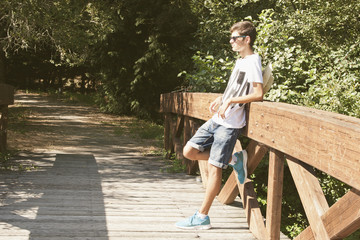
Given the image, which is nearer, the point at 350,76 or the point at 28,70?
the point at 350,76

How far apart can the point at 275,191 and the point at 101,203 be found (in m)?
2.07

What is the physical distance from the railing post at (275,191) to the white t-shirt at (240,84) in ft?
1.79

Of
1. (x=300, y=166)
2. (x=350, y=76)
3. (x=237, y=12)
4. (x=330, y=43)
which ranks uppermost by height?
(x=237, y=12)

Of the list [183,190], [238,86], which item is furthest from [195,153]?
[183,190]

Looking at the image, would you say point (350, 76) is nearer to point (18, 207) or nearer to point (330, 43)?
point (330, 43)

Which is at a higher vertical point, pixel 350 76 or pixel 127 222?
pixel 350 76

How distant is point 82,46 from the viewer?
13266mm

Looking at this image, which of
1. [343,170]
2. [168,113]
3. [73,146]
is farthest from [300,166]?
[73,146]

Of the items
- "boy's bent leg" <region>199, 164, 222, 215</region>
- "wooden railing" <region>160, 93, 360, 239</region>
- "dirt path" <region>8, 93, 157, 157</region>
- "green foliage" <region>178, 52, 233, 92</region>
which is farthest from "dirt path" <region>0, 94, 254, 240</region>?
"dirt path" <region>8, 93, 157, 157</region>

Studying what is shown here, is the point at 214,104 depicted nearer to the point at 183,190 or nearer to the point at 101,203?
the point at 101,203

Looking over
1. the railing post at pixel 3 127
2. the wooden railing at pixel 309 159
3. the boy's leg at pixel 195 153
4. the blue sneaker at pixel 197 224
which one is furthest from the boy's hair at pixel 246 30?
the railing post at pixel 3 127

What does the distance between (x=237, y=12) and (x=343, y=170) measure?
456 inches

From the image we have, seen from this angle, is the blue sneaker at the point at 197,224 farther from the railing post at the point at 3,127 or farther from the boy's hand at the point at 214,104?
the railing post at the point at 3,127

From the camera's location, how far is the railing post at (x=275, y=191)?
11.7 ft
